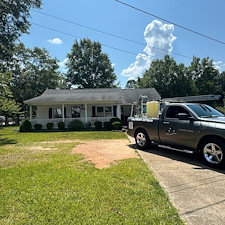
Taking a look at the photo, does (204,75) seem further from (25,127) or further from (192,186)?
(192,186)

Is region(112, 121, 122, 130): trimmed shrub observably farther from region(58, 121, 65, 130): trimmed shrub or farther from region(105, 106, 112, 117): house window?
region(58, 121, 65, 130): trimmed shrub

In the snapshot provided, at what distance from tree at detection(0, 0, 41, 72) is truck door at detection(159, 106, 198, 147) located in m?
14.6

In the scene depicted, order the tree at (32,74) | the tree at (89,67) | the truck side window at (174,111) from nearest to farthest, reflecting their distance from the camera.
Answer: the truck side window at (174,111) < the tree at (32,74) < the tree at (89,67)

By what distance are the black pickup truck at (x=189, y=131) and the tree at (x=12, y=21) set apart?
13.8 meters

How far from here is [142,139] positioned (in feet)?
24.4

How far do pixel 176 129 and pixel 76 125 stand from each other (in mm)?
11913

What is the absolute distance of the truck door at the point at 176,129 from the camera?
5637 millimetres

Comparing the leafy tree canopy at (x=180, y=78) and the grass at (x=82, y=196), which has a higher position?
the leafy tree canopy at (x=180, y=78)

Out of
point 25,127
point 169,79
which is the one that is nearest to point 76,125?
point 25,127

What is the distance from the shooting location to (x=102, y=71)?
43.6m

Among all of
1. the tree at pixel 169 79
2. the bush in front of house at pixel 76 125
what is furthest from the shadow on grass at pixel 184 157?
the tree at pixel 169 79

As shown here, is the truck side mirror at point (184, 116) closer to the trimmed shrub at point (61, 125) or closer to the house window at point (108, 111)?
the trimmed shrub at point (61, 125)

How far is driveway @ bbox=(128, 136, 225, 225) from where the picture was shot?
2756mm

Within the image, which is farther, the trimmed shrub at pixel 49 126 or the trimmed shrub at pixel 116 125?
the trimmed shrub at pixel 49 126
